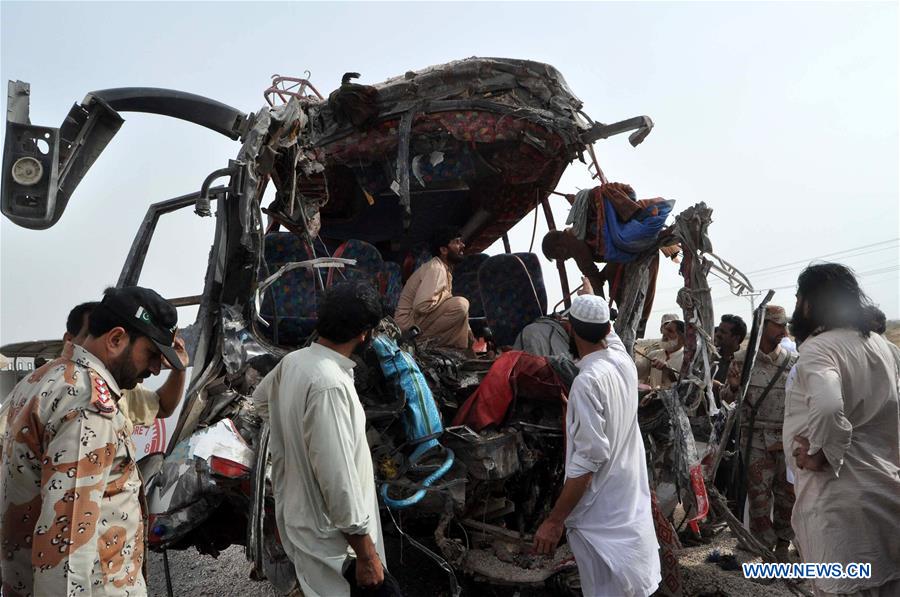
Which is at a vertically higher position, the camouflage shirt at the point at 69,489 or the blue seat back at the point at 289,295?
the blue seat back at the point at 289,295

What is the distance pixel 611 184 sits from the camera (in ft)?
15.6

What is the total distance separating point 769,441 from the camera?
489cm

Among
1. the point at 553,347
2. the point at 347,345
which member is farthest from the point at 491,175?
the point at 347,345

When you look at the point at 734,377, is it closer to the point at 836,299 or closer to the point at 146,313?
the point at 836,299

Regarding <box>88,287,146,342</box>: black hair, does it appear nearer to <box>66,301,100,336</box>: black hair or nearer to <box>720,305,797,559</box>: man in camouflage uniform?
<box>66,301,100,336</box>: black hair

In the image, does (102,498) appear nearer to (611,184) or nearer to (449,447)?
(449,447)

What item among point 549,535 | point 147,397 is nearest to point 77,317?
point 147,397

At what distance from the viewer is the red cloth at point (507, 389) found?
3.56 metres

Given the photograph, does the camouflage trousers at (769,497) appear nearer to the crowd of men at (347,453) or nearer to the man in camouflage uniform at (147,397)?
the crowd of men at (347,453)

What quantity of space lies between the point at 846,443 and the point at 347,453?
6.64 feet

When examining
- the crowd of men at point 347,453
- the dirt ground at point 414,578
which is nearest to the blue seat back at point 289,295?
the dirt ground at point 414,578

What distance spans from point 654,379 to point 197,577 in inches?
201

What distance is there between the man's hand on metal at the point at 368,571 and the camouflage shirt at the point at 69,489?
0.64 metres

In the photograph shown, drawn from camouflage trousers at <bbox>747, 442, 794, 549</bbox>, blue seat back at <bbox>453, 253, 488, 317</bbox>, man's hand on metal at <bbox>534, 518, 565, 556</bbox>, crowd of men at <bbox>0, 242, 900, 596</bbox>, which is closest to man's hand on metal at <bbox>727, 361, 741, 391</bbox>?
camouflage trousers at <bbox>747, 442, 794, 549</bbox>
